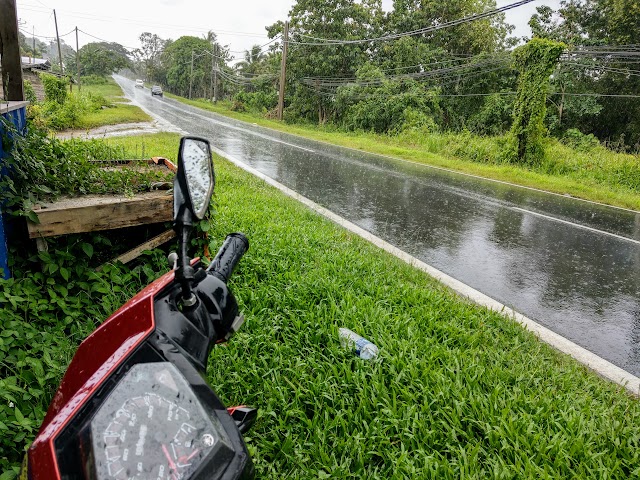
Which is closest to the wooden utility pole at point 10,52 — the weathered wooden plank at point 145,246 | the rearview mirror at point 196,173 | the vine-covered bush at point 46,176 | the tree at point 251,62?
the vine-covered bush at point 46,176

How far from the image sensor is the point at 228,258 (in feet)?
4.03

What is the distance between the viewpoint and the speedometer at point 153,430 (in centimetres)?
69

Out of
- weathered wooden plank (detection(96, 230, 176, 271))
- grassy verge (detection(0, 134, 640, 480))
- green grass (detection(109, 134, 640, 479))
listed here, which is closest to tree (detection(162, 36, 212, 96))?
weathered wooden plank (detection(96, 230, 176, 271))

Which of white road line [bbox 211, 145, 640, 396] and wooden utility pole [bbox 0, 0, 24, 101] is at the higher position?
wooden utility pole [bbox 0, 0, 24, 101]

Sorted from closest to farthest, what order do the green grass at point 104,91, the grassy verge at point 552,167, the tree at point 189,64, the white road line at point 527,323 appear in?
the white road line at point 527,323, the grassy verge at point 552,167, the green grass at point 104,91, the tree at point 189,64

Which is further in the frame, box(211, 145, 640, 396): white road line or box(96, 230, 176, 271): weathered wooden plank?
box(96, 230, 176, 271): weathered wooden plank

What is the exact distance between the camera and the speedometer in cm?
69

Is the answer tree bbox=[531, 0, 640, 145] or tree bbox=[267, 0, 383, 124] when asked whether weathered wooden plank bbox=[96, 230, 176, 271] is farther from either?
tree bbox=[267, 0, 383, 124]

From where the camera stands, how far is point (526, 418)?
211 centimetres

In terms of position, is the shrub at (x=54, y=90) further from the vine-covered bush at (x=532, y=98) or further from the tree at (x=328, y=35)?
the vine-covered bush at (x=532, y=98)

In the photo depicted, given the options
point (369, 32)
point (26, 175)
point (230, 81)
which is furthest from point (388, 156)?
point (230, 81)

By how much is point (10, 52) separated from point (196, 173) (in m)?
3.09

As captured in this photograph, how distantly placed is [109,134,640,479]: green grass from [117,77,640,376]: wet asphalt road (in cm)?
83

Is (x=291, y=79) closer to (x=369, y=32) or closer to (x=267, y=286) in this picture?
(x=369, y=32)
